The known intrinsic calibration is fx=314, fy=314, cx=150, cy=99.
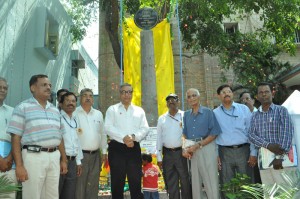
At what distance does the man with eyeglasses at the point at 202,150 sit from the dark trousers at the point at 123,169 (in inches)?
29.6

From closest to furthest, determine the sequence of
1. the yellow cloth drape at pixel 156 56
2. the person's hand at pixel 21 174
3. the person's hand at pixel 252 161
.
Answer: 1. the person's hand at pixel 21 174
2. the person's hand at pixel 252 161
3. the yellow cloth drape at pixel 156 56

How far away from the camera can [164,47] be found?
24.5 ft

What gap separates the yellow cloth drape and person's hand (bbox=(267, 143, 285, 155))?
344cm

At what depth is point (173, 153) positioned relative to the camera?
16.2 feet

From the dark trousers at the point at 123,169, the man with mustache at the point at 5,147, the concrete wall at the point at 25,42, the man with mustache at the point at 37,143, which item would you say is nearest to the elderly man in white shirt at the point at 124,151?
the dark trousers at the point at 123,169

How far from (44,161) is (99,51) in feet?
34.4

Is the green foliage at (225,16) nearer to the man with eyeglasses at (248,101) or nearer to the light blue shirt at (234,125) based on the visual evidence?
the man with eyeglasses at (248,101)

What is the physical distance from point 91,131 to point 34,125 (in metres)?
1.27

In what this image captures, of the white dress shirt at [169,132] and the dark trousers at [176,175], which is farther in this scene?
the white dress shirt at [169,132]

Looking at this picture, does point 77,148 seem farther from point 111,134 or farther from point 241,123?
point 241,123

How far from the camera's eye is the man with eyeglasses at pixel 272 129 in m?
4.04

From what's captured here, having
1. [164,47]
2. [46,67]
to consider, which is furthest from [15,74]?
[164,47]

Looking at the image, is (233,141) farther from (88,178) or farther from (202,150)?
(88,178)

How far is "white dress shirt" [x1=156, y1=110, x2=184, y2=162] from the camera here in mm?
5028
